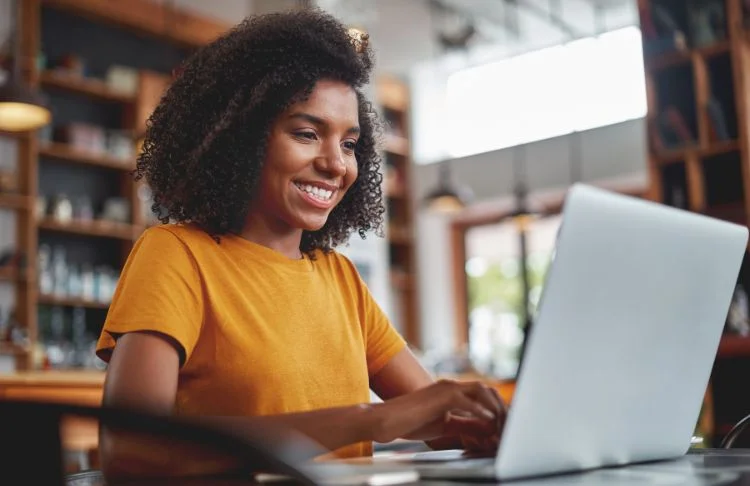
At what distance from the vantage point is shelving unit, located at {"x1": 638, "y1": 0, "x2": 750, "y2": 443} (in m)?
5.22

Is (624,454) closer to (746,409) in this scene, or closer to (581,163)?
(746,409)

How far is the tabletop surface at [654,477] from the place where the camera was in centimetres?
83

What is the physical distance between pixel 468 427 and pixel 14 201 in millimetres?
5579

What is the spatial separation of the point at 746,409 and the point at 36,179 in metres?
4.85

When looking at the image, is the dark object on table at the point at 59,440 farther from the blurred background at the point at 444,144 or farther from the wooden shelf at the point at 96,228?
the wooden shelf at the point at 96,228

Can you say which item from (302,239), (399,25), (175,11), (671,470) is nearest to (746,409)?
(302,239)

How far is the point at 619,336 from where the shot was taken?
2.96 feet

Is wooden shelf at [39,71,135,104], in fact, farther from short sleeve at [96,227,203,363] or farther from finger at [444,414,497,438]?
finger at [444,414,497,438]

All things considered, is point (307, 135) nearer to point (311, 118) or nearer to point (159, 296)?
point (311, 118)

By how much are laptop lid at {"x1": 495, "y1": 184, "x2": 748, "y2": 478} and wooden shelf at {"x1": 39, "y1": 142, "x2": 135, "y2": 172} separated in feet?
19.1

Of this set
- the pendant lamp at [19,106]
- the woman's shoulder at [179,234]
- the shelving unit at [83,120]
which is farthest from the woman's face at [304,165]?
the shelving unit at [83,120]

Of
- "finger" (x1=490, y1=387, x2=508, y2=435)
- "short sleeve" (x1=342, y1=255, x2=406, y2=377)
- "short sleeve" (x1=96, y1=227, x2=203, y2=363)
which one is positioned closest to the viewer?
"finger" (x1=490, y1=387, x2=508, y2=435)

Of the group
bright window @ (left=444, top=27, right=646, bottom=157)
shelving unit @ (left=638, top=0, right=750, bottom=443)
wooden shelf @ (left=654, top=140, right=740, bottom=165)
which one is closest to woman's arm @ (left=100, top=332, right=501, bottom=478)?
shelving unit @ (left=638, top=0, right=750, bottom=443)

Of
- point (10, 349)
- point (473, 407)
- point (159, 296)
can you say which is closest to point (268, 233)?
point (159, 296)
